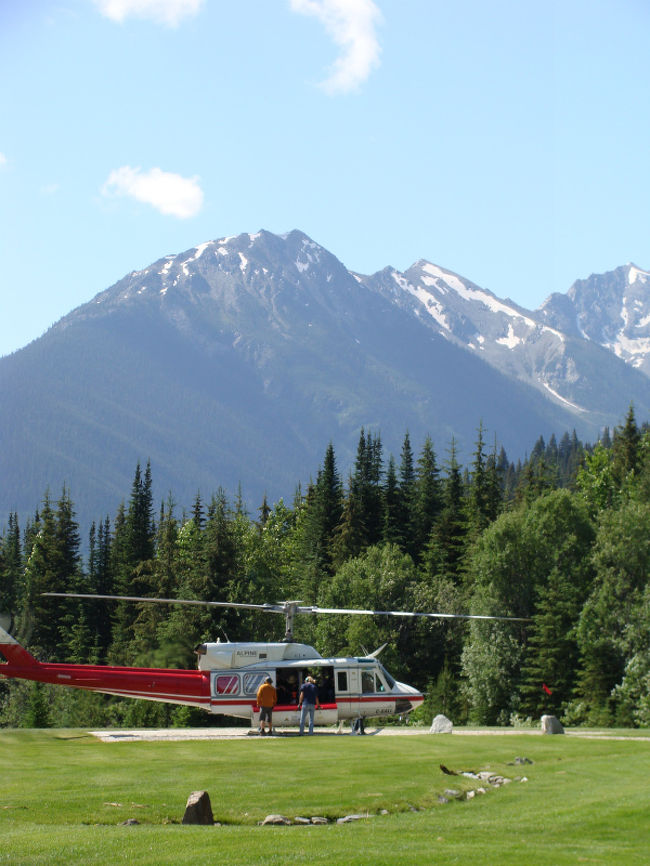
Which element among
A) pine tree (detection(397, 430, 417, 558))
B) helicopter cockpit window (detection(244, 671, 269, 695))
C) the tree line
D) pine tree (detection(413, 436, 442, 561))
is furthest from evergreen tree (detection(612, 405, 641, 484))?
helicopter cockpit window (detection(244, 671, 269, 695))

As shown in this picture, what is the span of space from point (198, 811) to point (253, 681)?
15922 mm

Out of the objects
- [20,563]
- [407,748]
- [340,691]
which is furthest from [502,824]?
[20,563]

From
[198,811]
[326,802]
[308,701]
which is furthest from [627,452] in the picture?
[198,811]

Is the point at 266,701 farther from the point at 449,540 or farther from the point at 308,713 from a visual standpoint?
the point at 449,540

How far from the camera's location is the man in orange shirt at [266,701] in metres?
29.9

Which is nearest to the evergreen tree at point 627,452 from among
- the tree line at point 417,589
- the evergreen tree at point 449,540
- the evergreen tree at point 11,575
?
the tree line at point 417,589

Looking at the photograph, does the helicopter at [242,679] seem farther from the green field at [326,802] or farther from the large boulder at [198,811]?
the large boulder at [198,811]

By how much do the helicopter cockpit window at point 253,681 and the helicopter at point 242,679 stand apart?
2cm

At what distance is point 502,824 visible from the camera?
16.2m

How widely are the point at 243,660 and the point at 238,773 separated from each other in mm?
11613

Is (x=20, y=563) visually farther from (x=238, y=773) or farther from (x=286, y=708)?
(x=238, y=773)

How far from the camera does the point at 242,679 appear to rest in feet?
105

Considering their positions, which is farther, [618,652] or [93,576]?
[93,576]

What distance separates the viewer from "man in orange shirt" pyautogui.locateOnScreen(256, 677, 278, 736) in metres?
29.9
